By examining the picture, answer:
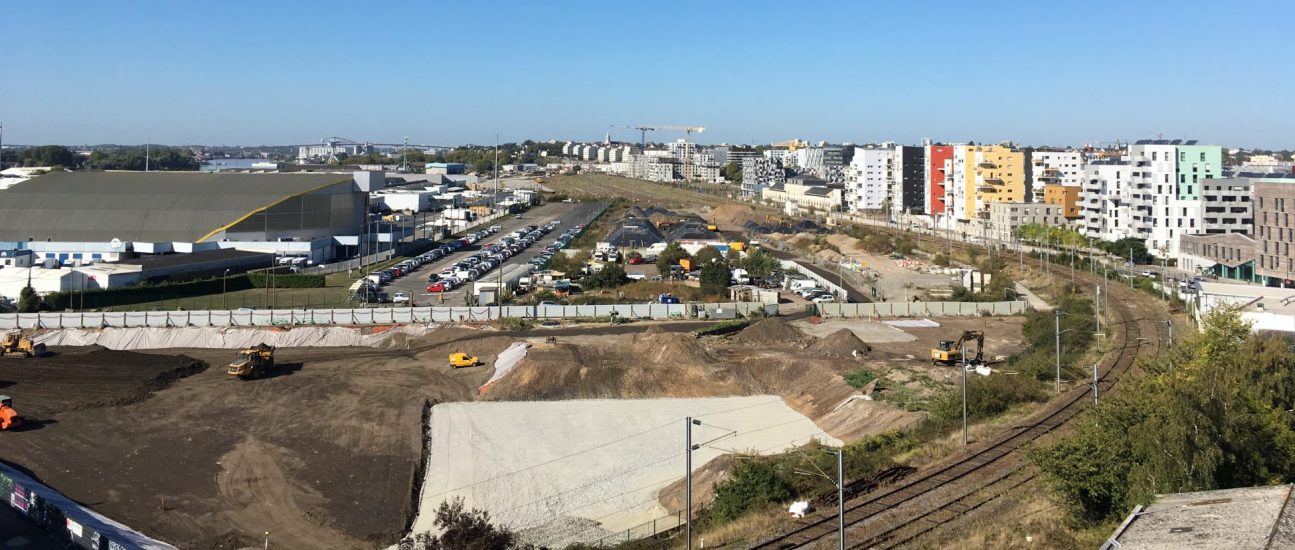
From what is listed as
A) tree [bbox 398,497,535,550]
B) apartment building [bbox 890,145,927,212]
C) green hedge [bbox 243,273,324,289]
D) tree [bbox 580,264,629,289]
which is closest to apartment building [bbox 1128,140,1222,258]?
tree [bbox 580,264,629,289]

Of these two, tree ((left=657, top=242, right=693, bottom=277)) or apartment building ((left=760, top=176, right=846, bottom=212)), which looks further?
apartment building ((left=760, top=176, right=846, bottom=212))

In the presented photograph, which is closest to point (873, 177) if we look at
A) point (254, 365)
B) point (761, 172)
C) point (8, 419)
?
point (761, 172)

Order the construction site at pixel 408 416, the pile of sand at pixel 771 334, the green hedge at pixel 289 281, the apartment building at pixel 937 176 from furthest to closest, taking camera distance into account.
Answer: the apartment building at pixel 937 176 → the green hedge at pixel 289 281 → the pile of sand at pixel 771 334 → the construction site at pixel 408 416

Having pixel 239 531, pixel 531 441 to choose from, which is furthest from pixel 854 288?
pixel 239 531

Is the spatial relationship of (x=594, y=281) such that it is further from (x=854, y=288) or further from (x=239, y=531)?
(x=239, y=531)

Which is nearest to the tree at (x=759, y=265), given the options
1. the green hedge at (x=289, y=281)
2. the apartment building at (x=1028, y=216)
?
the green hedge at (x=289, y=281)

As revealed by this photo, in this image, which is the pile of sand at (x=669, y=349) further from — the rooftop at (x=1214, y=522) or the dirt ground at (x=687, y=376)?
the rooftop at (x=1214, y=522)

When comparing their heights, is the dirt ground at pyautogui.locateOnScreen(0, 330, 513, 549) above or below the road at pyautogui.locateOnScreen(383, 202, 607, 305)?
below

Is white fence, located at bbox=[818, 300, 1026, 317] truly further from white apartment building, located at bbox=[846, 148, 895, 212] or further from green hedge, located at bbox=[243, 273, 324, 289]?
white apartment building, located at bbox=[846, 148, 895, 212]
